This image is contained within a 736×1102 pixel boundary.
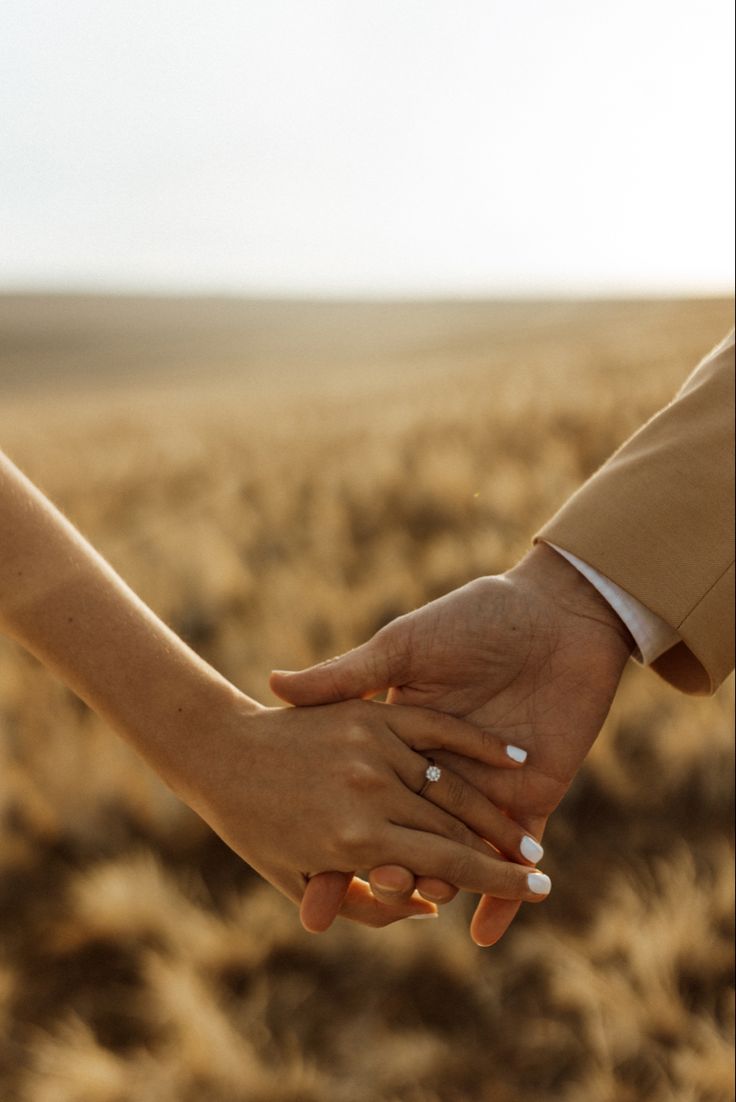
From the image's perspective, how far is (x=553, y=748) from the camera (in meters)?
2.20

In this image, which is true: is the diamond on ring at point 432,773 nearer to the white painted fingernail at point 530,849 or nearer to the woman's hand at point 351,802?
the woman's hand at point 351,802

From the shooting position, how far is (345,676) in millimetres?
2178

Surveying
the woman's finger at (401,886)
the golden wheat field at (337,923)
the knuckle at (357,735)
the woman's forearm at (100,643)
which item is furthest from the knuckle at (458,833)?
the golden wheat field at (337,923)

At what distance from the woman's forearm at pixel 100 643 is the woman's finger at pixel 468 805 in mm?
360

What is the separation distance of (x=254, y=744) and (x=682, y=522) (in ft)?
2.98

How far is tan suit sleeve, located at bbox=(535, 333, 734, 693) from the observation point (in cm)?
209

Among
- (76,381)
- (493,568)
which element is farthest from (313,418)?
(76,381)

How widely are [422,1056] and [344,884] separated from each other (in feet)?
2.00

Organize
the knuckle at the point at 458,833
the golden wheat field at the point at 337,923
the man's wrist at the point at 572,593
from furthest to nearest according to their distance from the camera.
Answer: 1. the golden wheat field at the point at 337,923
2. the man's wrist at the point at 572,593
3. the knuckle at the point at 458,833

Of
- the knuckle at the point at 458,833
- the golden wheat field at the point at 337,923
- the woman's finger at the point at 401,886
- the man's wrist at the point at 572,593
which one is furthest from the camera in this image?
the golden wheat field at the point at 337,923

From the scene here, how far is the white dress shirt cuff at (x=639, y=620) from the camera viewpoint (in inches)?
85.9

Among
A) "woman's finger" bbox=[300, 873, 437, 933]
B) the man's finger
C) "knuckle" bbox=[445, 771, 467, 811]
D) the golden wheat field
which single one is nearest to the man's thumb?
the man's finger

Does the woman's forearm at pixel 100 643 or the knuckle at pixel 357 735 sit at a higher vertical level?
the woman's forearm at pixel 100 643

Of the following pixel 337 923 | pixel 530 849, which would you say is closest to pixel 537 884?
pixel 530 849
